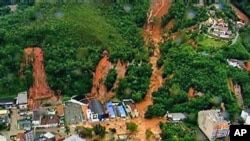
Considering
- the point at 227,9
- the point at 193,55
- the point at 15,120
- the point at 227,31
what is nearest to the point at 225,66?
the point at 193,55

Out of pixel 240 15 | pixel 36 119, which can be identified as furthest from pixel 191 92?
pixel 240 15

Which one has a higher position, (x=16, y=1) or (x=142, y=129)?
(x=16, y=1)

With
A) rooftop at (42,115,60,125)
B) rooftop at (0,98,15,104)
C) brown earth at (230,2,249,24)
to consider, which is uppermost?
brown earth at (230,2,249,24)

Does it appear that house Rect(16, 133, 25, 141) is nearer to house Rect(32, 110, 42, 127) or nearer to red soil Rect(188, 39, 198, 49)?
house Rect(32, 110, 42, 127)

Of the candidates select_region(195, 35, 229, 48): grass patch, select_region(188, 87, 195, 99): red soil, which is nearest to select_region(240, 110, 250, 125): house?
select_region(188, 87, 195, 99): red soil

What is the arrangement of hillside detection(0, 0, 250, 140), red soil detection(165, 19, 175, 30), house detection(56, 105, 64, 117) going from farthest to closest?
red soil detection(165, 19, 175, 30)
hillside detection(0, 0, 250, 140)
house detection(56, 105, 64, 117)

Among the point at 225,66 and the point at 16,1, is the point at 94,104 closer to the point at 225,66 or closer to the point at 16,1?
the point at 225,66
